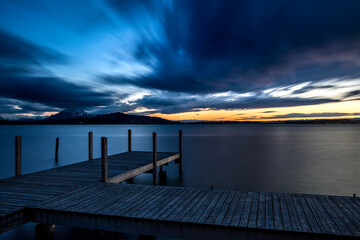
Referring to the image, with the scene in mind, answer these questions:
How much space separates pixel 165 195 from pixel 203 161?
19608 mm

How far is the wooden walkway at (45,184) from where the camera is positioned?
604cm

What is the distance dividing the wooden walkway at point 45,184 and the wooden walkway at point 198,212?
0.51m

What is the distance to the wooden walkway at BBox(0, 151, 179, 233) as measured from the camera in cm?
604

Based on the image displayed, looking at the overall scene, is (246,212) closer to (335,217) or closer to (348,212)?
(335,217)

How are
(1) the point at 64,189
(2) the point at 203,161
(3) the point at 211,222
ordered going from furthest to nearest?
(2) the point at 203,161
(1) the point at 64,189
(3) the point at 211,222

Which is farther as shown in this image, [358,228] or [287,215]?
[287,215]

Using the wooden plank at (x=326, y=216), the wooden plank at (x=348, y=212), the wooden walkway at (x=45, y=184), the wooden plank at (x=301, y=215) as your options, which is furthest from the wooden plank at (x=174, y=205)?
the wooden plank at (x=348, y=212)

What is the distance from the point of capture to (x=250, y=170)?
2178 cm

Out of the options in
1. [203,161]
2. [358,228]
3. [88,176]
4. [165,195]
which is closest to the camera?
[358,228]

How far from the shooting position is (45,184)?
28.4 feet

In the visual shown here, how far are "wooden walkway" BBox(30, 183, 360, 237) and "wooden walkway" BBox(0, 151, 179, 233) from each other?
0.51 metres

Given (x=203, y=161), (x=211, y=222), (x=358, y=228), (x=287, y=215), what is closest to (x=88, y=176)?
(x=211, y=222)

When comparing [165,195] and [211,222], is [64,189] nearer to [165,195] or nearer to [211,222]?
[165,195]

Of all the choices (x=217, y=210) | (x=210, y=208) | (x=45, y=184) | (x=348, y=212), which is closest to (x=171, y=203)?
(x=210, y=208)
